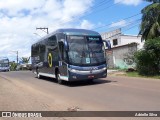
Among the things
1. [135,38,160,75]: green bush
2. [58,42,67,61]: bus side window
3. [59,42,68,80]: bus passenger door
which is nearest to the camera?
[58,42,67,61]: bus side window

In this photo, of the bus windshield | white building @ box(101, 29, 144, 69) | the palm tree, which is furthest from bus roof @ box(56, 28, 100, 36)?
white building @ box(101, 29, 144, 69)

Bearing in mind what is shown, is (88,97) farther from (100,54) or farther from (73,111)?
(100,54)

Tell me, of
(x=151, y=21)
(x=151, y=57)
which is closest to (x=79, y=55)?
(x=151, y=57)

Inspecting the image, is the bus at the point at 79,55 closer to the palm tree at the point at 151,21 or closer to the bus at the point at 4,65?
the palm tree at the point at 151,21

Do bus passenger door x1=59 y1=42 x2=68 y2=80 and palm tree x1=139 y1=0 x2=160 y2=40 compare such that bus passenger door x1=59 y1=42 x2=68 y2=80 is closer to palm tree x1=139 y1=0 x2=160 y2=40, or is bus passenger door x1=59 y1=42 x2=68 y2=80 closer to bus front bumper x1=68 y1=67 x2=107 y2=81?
bus front bumper x1=68 y1=67 x2=107 y2=81

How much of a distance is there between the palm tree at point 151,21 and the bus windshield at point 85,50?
14812 mm

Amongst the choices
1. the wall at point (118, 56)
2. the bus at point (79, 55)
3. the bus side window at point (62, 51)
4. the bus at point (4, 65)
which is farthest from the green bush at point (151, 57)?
the bus at point (4, 65)

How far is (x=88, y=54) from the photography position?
66.2 ft

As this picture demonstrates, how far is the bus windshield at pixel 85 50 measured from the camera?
19969mm

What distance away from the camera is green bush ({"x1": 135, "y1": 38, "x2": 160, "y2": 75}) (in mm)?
27938

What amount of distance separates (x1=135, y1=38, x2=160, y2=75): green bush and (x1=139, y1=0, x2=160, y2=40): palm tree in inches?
266

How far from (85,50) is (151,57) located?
950cm

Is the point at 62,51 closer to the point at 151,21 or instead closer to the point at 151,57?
the point at 151,57

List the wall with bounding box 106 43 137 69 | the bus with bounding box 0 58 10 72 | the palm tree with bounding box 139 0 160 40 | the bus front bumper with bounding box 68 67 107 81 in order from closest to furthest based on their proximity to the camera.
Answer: the bus front bumper with bounding box 68 67 107 81 < the palm tree with bounding box 139 0 160 40 < the wall with bounding box 106 43 137 69 < the bus with bounding box 0 58 10 72
